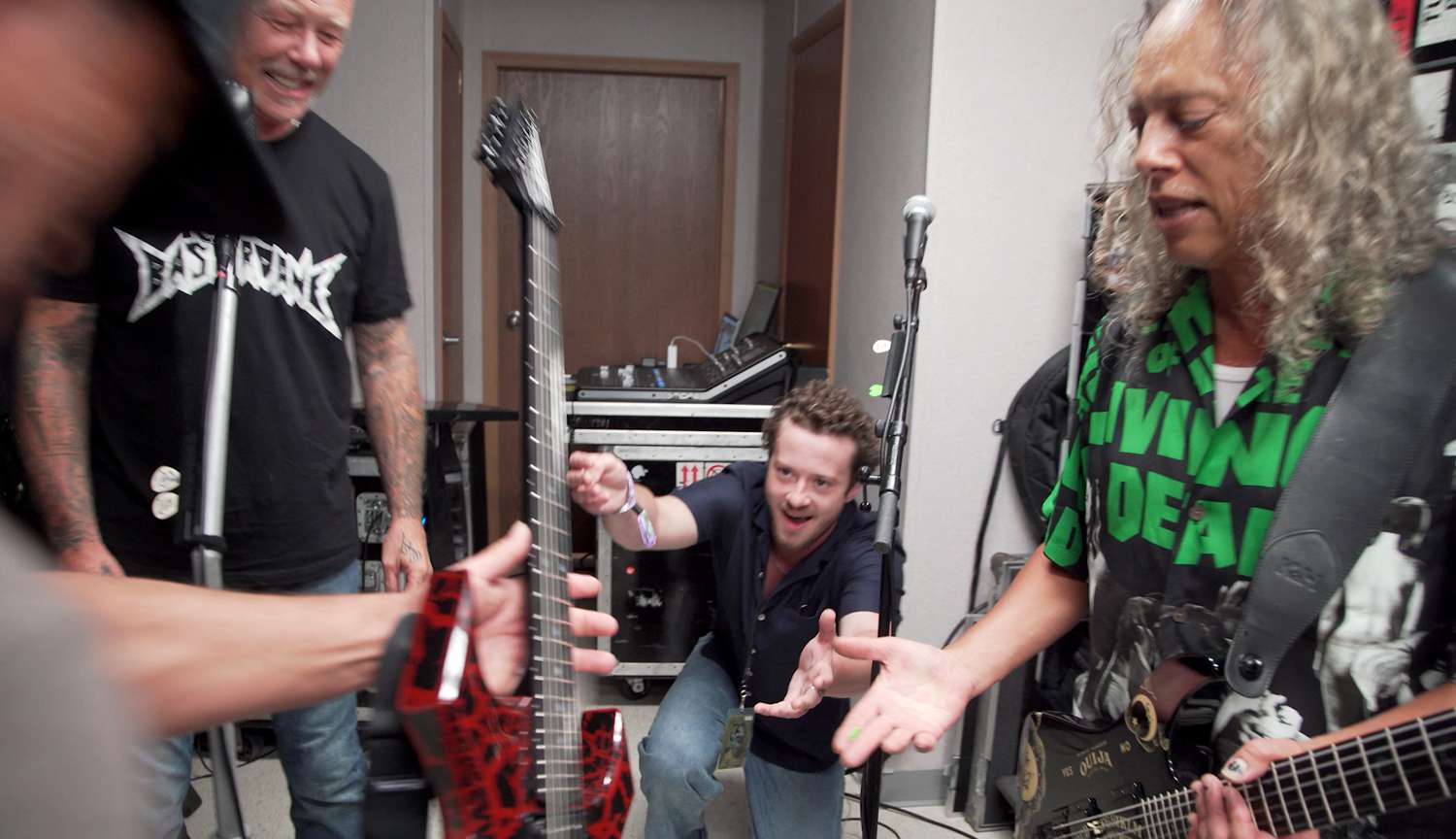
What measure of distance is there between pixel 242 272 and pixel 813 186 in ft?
8.21

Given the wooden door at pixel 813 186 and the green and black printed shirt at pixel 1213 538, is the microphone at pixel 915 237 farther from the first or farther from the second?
the wooden door at pixel 813 186

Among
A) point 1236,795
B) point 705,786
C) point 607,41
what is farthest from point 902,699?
point 607,41

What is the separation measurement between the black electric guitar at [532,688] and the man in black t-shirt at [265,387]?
756mm

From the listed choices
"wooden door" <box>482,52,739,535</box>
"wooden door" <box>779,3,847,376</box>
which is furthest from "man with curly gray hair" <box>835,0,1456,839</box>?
"wooden door" <box>482,52,739,535</box>

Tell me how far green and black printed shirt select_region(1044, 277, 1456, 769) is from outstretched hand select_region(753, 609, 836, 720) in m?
0.35

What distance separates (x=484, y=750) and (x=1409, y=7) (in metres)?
1.89

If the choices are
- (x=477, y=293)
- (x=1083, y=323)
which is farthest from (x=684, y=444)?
(x=477, y=293)

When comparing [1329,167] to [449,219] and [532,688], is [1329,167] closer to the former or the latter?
[532,688]

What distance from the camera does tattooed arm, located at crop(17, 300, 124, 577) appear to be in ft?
4.56

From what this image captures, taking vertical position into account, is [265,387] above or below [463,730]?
above

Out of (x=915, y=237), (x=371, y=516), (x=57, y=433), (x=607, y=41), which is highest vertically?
(x=607, y=41)

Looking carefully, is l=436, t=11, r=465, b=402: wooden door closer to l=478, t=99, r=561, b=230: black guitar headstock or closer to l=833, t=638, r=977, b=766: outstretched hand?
l=478, t=99, r=561, b=230: black guitar headstock

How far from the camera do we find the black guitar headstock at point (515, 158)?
0.79 m

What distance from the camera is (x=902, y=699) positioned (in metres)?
1.08
